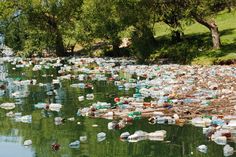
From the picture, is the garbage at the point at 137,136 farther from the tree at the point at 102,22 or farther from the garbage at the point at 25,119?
the tree at the point at 102,22

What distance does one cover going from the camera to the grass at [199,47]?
36.7 m

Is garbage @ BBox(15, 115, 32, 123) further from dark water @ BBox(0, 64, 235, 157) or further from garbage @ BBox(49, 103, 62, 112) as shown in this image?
garbage @ BBox(49, 103, 62, 112)

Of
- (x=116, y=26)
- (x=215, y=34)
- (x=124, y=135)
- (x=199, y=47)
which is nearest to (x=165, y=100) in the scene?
(x=124, y=135)

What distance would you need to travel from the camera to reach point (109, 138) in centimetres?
1477

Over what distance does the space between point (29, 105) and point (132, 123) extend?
683cm

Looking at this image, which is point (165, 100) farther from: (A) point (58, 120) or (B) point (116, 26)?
(B) point (116, 26)

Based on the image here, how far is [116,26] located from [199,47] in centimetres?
1218

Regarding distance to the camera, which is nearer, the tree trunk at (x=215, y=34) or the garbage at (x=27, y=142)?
the garbage at (x=27, y=142)

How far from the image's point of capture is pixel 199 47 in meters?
41.1

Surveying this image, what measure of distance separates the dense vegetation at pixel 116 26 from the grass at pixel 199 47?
0.24 ft

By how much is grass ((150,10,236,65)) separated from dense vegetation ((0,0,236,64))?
72mm

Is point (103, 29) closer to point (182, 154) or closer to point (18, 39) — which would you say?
point (18, 39)

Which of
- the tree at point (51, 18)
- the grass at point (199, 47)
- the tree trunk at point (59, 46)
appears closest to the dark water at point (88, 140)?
the grass at point (199, 47)

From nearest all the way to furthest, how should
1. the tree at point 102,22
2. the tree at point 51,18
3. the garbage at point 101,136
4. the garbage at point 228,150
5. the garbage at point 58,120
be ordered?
the garbage at point 228,150 → the garbage at point 101,136 → the garbage at point 58,120 → the tree at point 102,22 → the tree at point 51,18
